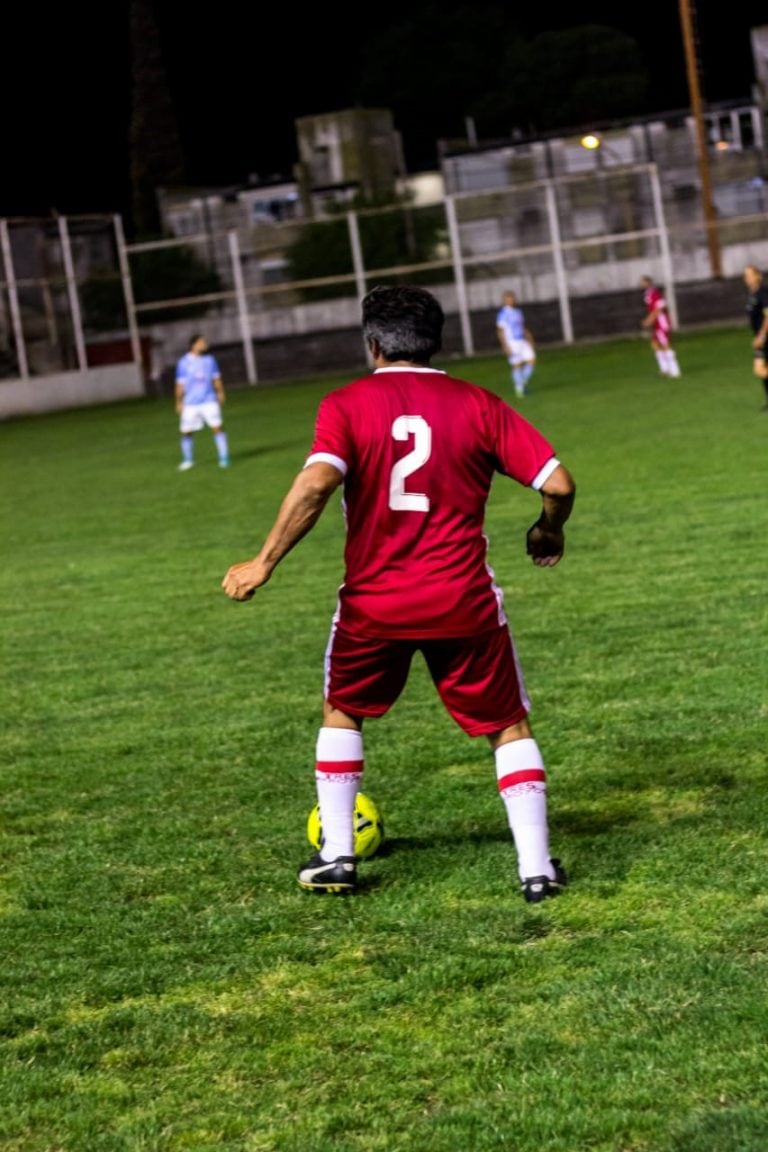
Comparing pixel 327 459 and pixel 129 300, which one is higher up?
pixel 129 300

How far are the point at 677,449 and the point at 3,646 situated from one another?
33.7ft

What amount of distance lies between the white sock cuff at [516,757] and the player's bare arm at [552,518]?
0.58m

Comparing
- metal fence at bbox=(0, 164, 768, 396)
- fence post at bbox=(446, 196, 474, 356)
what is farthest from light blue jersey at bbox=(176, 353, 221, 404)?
fence post at bbox=(446, 196, 474, 356)

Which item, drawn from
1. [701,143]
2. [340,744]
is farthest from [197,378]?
[701,143]

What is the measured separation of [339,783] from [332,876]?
1.00 feet

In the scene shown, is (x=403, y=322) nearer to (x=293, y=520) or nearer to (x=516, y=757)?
(x=293, y=520)

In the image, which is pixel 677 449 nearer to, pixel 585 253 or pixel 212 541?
pixel 212 541

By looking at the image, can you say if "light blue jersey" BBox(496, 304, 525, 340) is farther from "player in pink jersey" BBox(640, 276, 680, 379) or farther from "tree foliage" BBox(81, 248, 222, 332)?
"tree foliage" BBox(81, 248, 222, 332)

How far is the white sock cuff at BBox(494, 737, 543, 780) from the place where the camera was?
596 centimetres

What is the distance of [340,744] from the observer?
6.15 meters

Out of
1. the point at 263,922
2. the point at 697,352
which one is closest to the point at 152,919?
the point at 263,922

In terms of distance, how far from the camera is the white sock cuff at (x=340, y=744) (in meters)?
6.15

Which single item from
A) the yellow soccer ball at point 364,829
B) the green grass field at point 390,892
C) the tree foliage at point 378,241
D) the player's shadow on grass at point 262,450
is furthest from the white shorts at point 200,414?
the tree foliage at point 378,241

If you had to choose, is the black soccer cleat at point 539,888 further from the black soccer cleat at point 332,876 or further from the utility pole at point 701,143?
the utility pole at point 701,143
